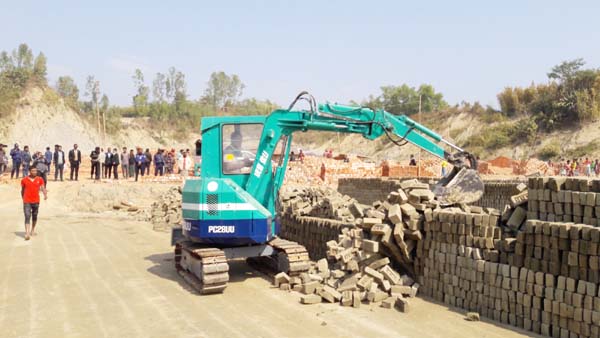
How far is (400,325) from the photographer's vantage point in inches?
275

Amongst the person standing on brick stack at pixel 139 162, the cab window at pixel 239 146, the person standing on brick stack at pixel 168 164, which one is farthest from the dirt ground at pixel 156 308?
the person standing on brick stack at pixel 168 164

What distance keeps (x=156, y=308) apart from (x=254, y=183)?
107 inches

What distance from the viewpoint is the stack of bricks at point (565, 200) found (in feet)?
21.6

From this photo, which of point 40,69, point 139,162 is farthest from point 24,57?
point 139,162

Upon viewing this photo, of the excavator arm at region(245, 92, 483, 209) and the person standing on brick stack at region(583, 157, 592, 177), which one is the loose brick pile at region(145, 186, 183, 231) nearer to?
the excavator arm at region(245, 92, 483, 209)

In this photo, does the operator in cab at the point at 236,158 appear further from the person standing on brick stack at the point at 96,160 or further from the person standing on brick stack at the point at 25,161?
the person standing on brick stack at the point at 25,161

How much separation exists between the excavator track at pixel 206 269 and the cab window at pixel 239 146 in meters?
1.48

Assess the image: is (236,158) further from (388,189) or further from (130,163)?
(130,163)

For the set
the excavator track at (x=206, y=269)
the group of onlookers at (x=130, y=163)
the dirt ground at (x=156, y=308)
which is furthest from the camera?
the group of onlookers at (x=130, y=163)

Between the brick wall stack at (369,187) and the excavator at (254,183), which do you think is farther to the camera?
the brick wall stack at (369,187)

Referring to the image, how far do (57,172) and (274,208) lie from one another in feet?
64.6

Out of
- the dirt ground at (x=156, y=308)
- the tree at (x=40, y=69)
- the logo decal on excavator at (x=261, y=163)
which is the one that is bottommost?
the dirt ground at (x=156, y=308)

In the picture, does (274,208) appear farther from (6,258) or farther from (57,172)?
(57,172)

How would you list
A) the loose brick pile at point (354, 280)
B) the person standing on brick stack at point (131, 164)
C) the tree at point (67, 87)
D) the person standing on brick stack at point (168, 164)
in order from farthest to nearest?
the tree at point (67, 87)
the person standing on brick stack at point (168, 164)
the person standing on brick stack at point (131, 164)
the loose brick pile at point (354, 280)
